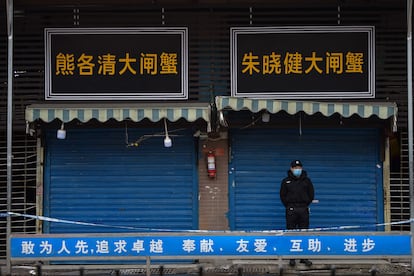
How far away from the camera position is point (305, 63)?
11297 mm

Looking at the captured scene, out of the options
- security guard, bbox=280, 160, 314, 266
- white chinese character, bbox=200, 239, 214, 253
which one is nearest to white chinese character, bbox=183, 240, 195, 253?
white chinese character, bbox=200, 239, 214, 253

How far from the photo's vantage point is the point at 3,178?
456 inches

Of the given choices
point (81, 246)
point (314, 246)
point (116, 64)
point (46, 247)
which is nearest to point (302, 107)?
point (314, 246)

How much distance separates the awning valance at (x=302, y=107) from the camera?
1022 cm

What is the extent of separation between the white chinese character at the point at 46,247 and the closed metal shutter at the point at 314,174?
3.65 meters

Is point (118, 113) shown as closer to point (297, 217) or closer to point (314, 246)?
point (297, 217)

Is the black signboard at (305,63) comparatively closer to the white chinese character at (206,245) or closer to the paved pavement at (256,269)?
the paved pavement at (256,269)

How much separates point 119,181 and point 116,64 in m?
2.14

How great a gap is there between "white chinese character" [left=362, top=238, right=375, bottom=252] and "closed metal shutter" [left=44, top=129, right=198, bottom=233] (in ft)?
11.6

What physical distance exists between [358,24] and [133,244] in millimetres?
5720

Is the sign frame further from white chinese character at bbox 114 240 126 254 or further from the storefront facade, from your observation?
the storefront facade

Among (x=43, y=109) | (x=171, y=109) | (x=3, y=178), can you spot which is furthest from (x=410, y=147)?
(x=3, y=178)

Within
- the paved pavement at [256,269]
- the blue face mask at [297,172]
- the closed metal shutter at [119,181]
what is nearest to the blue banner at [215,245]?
the paved pavement at [256,269]

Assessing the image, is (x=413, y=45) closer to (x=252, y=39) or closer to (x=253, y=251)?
(x=252, y=39)
